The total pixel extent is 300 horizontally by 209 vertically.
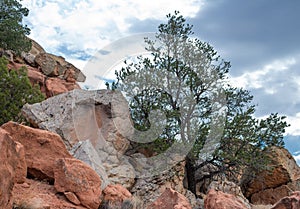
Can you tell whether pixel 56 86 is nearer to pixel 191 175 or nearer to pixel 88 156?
pixel 191 175

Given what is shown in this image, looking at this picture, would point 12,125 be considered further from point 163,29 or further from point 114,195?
point 163,29

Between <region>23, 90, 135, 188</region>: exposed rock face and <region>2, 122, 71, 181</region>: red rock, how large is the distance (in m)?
6.15

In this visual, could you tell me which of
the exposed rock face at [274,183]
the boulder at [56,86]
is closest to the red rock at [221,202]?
the exposed rock face at [274,183]

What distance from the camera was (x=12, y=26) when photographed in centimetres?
2934

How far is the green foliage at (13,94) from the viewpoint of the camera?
18188 millimetres

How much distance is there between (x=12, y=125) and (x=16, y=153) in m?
3.05

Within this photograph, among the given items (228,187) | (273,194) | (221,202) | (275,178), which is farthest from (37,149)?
(275,178)

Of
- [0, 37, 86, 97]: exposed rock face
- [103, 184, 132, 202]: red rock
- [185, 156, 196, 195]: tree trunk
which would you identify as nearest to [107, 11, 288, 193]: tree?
[185, 156, 196, 195]: tree trunk

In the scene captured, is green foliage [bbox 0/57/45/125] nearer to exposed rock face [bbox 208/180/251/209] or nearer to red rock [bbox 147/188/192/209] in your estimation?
exposed rock face [bbox 208/180/251/209]

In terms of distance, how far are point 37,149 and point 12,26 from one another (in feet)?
74.0

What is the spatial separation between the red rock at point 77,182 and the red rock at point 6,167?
2357 mm

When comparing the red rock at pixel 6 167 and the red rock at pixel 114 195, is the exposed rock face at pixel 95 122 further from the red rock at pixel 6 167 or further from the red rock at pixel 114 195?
the red rock at pixel 6 167

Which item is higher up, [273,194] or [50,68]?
[50,68]

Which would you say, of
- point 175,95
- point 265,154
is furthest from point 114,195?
point 265,154
